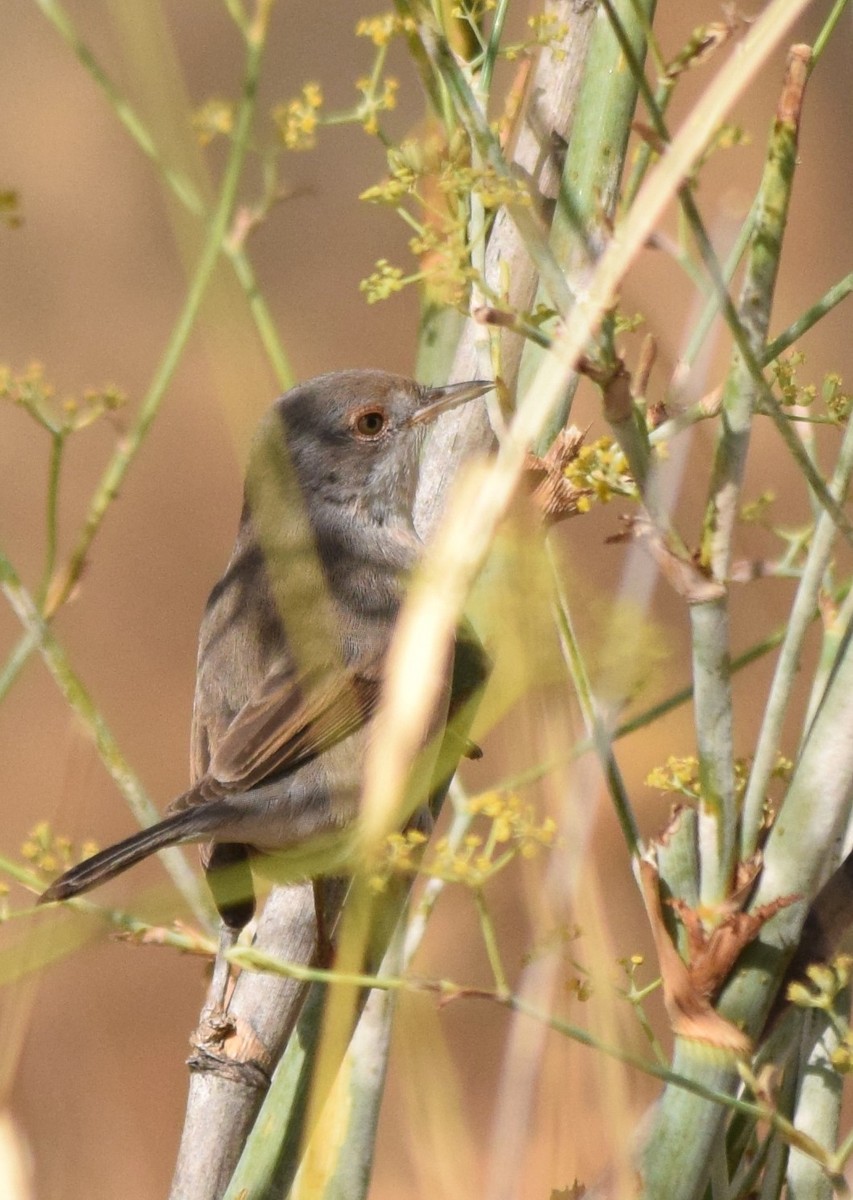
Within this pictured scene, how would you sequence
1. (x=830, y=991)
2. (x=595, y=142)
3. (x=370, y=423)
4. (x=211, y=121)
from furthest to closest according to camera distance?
(x=370, y=423)
(x=211, y=121)
(x=595, y=142)
(x=830, y=991)

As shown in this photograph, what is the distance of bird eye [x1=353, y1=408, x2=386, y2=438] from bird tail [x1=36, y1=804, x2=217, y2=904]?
112cm

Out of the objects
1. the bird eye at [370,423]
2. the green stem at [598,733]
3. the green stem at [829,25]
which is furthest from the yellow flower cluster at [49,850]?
the bird eye at [370,423]

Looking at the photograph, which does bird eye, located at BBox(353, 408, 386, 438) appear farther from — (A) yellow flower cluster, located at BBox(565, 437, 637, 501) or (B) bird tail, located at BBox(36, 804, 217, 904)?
(A) yellow flower cluster, located at BBox(565, 437, 637, 501)

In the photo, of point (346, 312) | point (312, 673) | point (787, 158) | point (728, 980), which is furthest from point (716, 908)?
point (346, 312)

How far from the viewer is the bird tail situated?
1.58 metres

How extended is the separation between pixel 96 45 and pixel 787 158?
4.82 metres

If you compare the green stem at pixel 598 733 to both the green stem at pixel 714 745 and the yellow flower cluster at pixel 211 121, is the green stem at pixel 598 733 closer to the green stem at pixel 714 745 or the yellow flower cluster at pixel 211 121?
the green stem at pixel 714 745

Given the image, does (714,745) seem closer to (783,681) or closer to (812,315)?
(783,681)

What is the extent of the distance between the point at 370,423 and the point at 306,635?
3.35 feet

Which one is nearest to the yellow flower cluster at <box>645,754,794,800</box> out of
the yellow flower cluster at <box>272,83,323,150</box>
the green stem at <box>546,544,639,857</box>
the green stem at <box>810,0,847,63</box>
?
the green stem at <box>546,544,639,857</box>

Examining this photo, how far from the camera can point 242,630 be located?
9.29 ft

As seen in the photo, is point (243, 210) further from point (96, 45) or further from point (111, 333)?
point (111, 333)

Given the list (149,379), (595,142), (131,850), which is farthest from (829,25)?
(149,379)

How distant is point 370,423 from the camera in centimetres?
315
